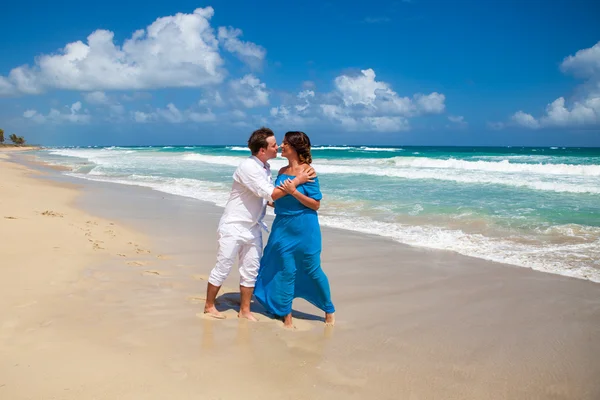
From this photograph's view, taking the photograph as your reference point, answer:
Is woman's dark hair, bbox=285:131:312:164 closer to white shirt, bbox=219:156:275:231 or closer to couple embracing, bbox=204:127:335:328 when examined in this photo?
couple embracing, bbox=204:127:335:328

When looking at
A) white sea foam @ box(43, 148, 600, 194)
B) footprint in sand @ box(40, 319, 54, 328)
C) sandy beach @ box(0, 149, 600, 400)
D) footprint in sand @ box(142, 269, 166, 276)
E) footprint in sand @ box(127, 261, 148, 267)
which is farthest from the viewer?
white sea foam @ box(43, 148, 600, 194)

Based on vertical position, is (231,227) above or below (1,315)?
above

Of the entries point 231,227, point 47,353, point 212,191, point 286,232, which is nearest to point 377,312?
point 286,232

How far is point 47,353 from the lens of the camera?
3039mm

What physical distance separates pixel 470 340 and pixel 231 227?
2.30 m

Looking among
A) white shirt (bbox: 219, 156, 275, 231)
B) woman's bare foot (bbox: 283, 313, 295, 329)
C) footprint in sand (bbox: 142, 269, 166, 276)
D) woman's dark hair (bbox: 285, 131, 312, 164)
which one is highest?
woman's dark hair (bbox: 285, 131, 312, 164)

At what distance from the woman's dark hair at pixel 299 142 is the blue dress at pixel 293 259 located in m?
0.22

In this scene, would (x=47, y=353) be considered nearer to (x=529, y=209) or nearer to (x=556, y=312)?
(x=556, y=312)

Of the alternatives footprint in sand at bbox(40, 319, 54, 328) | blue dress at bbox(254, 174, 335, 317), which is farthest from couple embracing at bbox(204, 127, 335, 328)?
footprint in sand at bbox(40, 319, 54, 328)

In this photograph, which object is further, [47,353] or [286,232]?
[286,232]

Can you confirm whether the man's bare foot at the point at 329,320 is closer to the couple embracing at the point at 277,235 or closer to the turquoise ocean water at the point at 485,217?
the couple embracing at the point at 277,235

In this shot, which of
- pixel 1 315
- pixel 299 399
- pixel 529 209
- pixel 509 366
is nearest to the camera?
pixel 299 399

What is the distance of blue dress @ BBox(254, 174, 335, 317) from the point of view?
400cm

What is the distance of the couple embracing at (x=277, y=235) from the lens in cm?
395
